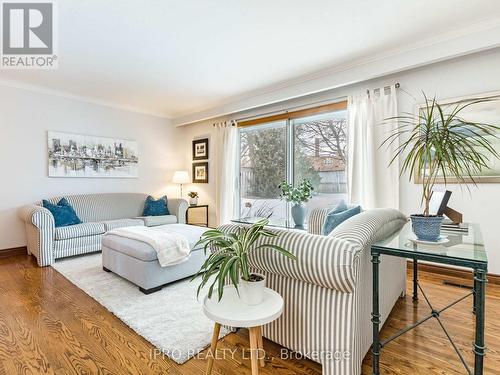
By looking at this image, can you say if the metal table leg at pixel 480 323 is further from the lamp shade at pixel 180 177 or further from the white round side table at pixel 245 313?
the lamp shade at pixel 180 177

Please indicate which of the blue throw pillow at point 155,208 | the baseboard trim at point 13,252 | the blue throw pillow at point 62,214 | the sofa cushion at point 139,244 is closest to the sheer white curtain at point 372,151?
the sofa cushion at point 139,244

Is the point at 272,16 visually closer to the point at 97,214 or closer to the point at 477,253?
the point at 477,253

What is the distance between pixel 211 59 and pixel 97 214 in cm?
315

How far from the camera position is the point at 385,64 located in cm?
311

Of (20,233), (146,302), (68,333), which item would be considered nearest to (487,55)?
(146,302)

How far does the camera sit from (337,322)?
1362 mm

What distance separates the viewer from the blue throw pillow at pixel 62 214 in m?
3.73

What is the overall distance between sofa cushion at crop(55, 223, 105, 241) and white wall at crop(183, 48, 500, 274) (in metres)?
4.19

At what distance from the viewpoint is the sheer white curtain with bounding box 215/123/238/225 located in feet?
16.6

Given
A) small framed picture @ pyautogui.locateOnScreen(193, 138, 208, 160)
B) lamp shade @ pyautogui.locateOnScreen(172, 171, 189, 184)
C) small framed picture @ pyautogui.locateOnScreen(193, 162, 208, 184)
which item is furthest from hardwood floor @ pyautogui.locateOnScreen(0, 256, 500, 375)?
small framed picture @ pyautogui.locateOnScreen(193, 138, 208, 160)

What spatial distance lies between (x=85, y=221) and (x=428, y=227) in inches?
183

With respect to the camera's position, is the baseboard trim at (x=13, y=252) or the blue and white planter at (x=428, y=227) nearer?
the blue and white planter at (x=428, y=227)

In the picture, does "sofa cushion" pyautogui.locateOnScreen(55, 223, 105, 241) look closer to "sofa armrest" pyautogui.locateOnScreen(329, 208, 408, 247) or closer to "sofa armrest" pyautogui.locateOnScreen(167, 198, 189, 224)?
"sofa armrest" pyautogui.locateOnScreen(167, 198, 189, 224)

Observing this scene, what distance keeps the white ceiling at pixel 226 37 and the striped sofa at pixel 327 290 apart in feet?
6.23
